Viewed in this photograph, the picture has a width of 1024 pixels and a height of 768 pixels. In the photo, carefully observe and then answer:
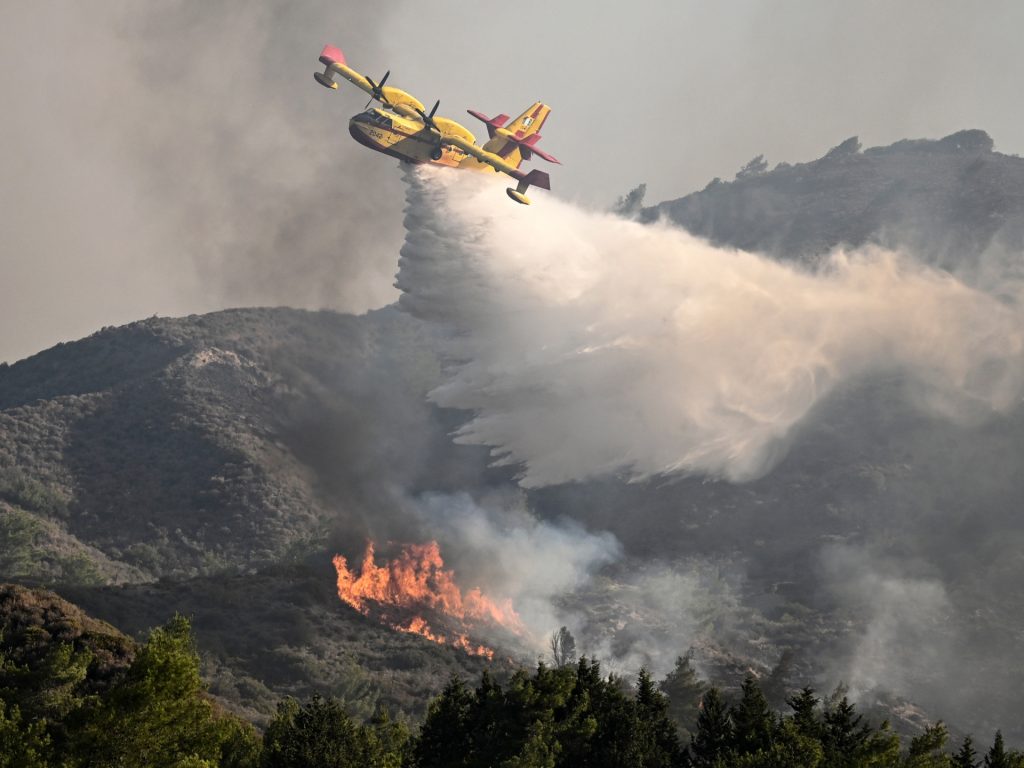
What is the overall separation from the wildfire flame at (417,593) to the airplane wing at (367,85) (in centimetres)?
3752

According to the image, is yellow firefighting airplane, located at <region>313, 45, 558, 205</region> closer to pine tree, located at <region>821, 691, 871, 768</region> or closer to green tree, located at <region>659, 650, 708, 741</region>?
green tree, located at <region>659, 650, 708, 741</region>

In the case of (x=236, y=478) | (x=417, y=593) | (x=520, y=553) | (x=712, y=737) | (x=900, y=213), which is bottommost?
(x=712, y=737)

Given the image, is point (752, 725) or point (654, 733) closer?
point (752, 725)

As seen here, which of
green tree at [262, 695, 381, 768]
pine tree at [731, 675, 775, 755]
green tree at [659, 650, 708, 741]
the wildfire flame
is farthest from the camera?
the wildfire flame

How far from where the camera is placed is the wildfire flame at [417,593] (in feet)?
277

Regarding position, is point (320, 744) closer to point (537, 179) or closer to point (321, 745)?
point (321, 745)

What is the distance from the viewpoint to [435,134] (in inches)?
2739

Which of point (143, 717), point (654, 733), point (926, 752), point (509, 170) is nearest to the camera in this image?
point (143, 717)

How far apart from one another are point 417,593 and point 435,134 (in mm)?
37398

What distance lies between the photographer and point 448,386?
7544 cm

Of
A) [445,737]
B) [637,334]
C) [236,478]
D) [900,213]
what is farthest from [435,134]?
[900,213]

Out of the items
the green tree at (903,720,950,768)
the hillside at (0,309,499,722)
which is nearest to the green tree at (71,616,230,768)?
the green tree at (903,720,950,768)

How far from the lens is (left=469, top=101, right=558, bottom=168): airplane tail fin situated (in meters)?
74.4

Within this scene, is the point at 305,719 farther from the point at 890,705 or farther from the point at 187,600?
the point at 890,705
